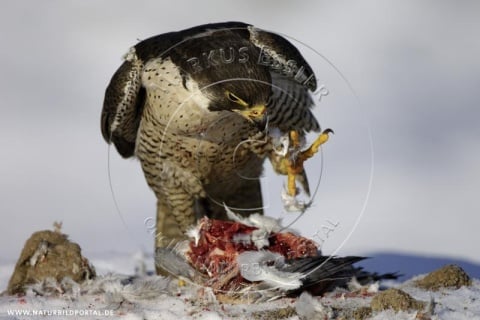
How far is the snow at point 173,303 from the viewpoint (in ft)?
14.0

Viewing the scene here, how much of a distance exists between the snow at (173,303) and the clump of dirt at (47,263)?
0.53 feet

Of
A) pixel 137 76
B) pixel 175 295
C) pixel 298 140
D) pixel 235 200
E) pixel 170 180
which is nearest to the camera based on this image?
pixel 175 295

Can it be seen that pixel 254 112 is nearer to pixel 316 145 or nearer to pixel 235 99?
pixel 235 99

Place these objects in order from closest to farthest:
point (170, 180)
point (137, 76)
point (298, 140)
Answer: point (298, 140) < point (137, 76) < point (170, 180)

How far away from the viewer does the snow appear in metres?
4.27

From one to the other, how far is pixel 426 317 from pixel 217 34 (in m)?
2.46

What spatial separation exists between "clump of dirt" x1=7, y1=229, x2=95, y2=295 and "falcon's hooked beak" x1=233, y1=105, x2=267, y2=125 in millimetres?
1377

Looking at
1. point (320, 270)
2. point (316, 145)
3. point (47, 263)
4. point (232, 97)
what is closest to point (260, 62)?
point (232, 97)

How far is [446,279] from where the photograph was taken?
4.92m

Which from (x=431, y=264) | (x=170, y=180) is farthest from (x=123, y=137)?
(x=431, y=264)

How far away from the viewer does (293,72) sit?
571 cm

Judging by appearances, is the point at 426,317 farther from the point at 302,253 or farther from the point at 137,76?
the point at 137,76

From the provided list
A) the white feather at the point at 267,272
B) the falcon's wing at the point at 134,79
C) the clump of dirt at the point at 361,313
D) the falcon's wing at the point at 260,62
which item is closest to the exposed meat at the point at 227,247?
the white feather at the point at 267,272

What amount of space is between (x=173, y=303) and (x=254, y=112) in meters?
1.30
